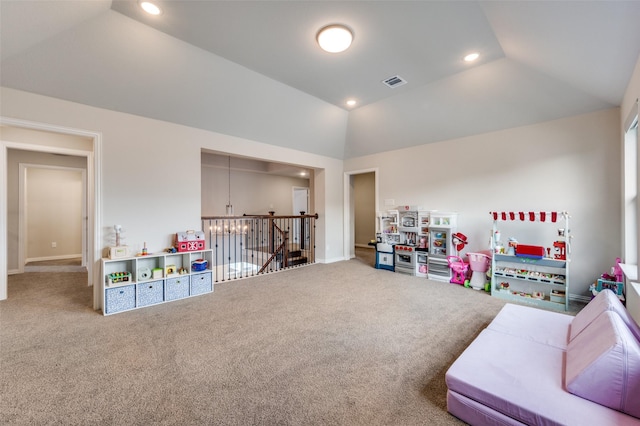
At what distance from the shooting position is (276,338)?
2.46 meters

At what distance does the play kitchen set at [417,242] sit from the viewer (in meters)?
4.55

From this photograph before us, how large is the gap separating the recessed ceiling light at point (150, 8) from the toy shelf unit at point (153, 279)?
2875 millimetres

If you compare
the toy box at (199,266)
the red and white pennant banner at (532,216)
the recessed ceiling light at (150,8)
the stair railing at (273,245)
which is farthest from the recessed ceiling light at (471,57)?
the toy box at (199,266)

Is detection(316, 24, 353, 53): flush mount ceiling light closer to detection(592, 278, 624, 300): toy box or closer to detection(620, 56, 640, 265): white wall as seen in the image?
detection(620, 56, 640, 265): white wall

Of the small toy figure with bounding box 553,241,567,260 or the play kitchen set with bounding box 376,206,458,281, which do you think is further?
the play kitchen set with bounding box 376,206,458,281

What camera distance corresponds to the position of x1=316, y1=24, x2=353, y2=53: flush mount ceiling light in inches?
103

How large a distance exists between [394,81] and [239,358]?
13.7ft

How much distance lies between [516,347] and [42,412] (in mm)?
3220

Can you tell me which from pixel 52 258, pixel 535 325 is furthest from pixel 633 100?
pixel 52 258

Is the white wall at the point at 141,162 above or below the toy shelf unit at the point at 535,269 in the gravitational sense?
above

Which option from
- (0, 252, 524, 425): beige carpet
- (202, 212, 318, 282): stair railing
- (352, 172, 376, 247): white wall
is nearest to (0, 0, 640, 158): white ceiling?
(0, 252, 524, 425): beige carpet

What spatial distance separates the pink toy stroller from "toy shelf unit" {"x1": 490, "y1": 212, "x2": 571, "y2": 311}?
505 mm

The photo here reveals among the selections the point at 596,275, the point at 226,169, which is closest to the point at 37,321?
the point at 226,169

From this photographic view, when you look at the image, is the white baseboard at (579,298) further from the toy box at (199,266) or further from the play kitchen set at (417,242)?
the toy box at (199,266)
